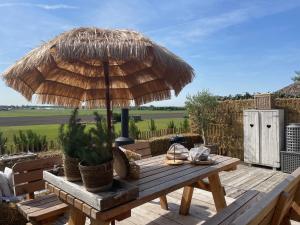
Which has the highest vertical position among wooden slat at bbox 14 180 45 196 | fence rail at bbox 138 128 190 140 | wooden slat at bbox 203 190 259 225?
fence rail at bbox 138 128 190 140

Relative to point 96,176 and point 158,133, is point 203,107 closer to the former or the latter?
point 158,133

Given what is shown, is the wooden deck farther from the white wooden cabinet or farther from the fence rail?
the fence rail

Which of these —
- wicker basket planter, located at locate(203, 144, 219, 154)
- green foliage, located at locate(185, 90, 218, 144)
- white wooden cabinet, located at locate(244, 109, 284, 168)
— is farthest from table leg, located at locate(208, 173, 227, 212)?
green foliage, located at locate(185, 90, 218, 144)

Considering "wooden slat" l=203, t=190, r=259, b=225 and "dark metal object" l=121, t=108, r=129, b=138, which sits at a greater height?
"dark metal object" l=121, t=108, r=129, b=138

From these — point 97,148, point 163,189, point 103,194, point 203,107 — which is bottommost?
point 163,189

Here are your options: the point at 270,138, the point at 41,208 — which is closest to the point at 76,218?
the point at 41,208

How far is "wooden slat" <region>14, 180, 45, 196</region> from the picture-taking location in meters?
3.29

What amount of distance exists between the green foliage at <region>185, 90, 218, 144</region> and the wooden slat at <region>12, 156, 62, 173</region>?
244 inches

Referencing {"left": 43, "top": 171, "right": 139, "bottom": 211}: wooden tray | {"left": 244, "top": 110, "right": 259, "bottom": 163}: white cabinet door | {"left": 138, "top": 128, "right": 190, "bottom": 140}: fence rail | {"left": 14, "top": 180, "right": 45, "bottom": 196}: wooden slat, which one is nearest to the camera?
{"left": 43, "top": 171, "right": 139, "bottom": 211}: wooden tray

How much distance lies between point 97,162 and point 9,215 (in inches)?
87.7

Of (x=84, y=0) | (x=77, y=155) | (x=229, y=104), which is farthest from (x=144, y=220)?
(x=229, y=104)

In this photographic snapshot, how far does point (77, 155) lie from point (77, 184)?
252 millimetres

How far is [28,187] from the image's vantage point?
340cm

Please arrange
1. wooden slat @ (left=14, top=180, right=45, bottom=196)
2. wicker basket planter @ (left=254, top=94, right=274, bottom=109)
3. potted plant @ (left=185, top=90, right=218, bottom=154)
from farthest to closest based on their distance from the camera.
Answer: potted plant @ (left=185, top=90, right=218, bottom=154) → wicker basket planter @ (left=254, top=94, right=274, bottom=109) → wooden slat @ (left=14, top=180, right=45, bottom=196)
